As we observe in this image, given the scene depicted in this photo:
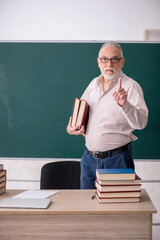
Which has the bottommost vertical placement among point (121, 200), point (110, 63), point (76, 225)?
point (76, 225)

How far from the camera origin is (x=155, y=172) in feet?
10.0

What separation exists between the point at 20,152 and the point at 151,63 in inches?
65.5

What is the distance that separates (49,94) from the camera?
121 inches

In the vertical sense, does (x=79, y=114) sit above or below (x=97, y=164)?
above

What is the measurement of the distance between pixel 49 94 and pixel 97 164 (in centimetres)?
121

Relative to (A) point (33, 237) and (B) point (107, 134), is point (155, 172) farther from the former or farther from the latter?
(A) point (33, 237)

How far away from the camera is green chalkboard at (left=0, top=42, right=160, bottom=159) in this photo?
9.97 ft

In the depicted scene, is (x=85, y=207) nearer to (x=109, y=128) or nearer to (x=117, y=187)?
(x=117, y=187)

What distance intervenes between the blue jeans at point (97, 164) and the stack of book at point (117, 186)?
1.69 ft

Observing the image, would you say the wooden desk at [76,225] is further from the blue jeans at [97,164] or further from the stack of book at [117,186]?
the blue jeans at [97,164]

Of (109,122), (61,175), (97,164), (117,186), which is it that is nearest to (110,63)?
(109,122)

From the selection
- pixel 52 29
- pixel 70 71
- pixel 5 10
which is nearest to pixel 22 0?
pixel 5 10

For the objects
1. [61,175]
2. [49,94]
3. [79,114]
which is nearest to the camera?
[79,114]

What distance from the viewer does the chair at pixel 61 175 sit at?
2.46 meters
